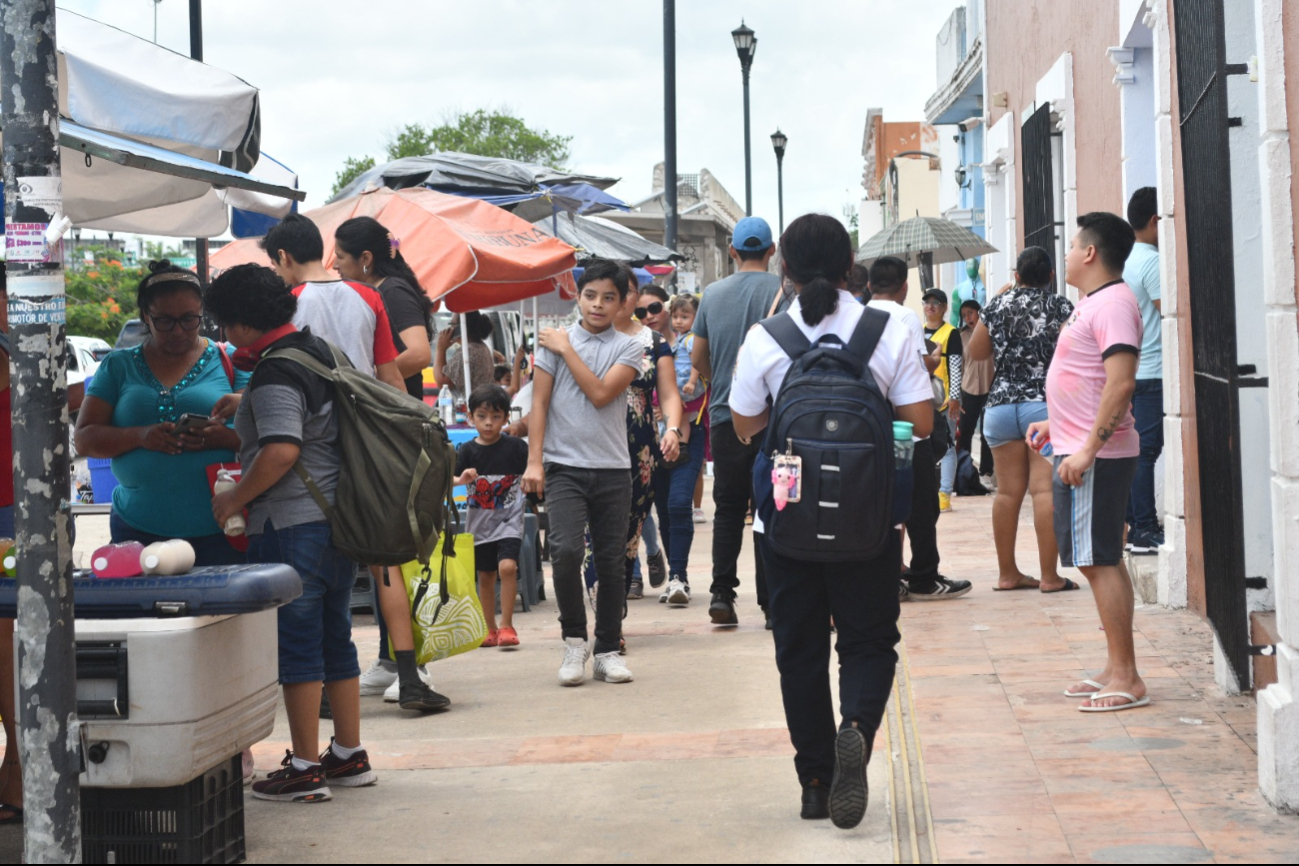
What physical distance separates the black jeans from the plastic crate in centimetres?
377

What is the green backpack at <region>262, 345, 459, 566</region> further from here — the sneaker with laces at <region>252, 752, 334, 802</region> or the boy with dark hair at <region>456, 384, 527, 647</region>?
the boy with dark hair at <region>456, 384, 527, 647</region>

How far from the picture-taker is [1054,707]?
5.84 meters

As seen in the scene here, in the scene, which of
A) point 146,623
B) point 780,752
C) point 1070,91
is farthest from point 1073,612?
point 1070,91

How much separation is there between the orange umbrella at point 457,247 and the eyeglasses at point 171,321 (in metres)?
4.14

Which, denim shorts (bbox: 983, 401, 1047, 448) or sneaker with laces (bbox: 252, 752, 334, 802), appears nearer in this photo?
sneaker with laces (bbox: 252, 752, 334, 802)

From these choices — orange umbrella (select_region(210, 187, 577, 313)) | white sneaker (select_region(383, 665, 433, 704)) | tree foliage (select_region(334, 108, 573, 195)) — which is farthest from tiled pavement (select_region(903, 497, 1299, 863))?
tree foliage (select_region(334, 108, 573, 195))

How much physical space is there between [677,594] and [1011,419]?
234 centimetres

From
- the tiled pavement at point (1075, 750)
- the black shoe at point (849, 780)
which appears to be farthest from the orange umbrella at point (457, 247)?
the black shoe at point (849, 780)

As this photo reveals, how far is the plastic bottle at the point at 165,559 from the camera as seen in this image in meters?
4.23

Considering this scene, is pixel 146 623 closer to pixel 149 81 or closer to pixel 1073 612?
pixel 149 81

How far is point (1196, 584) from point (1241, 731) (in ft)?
7.34

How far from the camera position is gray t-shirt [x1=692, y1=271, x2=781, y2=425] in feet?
25.4

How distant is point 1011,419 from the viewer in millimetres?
8305

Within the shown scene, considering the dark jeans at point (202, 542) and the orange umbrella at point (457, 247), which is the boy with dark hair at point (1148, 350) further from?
the dark jeans at point (202, 542)
